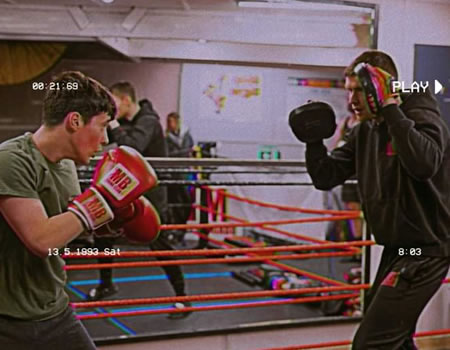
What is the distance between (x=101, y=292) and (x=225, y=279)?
3.98 ft

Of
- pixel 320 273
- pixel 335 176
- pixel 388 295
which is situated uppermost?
pixel 335 176

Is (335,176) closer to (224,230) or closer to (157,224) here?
(157,224)

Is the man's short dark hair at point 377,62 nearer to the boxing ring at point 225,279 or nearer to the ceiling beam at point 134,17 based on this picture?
the boxing ring at point 225,279

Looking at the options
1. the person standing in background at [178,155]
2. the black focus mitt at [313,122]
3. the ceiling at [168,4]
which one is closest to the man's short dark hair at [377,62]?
the black focus mitt at [313,122]

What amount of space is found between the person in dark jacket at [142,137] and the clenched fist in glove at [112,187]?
192 cm

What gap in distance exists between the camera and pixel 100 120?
5.36 ft

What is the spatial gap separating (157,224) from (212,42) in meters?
1.99

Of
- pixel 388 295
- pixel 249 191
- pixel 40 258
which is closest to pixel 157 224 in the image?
pixel 40 258

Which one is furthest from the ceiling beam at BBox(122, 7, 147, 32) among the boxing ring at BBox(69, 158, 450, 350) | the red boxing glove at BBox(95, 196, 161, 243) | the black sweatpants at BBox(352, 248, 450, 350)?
the black sweatpants at BBox(352, 248, 450, 350)

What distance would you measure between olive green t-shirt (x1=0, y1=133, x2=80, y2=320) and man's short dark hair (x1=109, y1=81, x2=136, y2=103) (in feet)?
6.97

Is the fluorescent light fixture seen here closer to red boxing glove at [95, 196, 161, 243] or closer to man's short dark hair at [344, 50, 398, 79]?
man's short dark hair at [344, 50, 398, 79]

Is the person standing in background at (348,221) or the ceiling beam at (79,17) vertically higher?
the ceiling beam at (79,17)

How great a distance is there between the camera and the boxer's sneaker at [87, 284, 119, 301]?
385 cm

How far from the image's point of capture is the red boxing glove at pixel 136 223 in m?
1.80
